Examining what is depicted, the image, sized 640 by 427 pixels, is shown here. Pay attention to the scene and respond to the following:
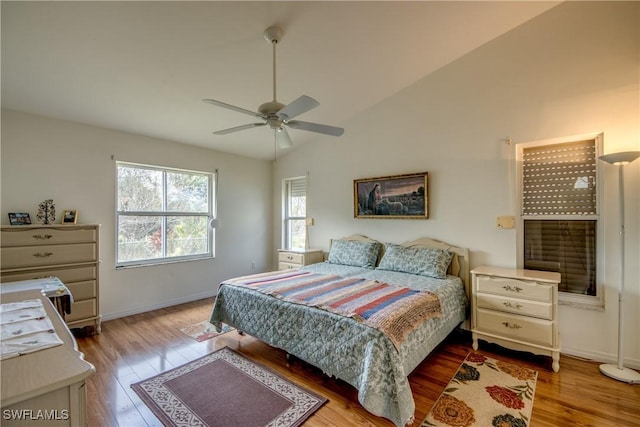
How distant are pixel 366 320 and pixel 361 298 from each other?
1.45 feet

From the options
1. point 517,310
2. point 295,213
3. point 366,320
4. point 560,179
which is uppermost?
point 560,179

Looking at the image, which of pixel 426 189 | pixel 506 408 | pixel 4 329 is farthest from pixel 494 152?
pixel 4 329

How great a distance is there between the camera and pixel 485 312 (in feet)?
9.07

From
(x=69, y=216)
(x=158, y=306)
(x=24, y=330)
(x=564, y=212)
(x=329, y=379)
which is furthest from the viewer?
(x=158, y=306)

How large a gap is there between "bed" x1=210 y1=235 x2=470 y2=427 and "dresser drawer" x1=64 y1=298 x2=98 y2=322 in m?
1.44

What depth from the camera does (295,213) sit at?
17.5 ft

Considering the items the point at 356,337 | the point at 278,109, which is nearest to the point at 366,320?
the point at 356,337

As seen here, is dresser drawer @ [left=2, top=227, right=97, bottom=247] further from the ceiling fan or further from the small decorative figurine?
the ceiling fan

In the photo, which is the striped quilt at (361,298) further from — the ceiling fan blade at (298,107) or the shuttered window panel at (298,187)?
the shuttered window panel at (298,187)

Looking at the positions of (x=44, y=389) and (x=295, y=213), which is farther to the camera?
(x=295, y=213)

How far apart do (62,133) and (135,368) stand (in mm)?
2776

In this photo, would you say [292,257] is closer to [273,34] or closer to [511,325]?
[511,325]

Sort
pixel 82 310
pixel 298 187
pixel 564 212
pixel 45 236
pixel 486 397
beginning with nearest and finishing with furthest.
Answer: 1. pixel 486 397
2. pixel 564 212
3. pixel 45 236
4. pixel 82 310
5. pixel 298 187

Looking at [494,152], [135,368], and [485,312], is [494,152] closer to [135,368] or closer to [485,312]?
[485,312]
